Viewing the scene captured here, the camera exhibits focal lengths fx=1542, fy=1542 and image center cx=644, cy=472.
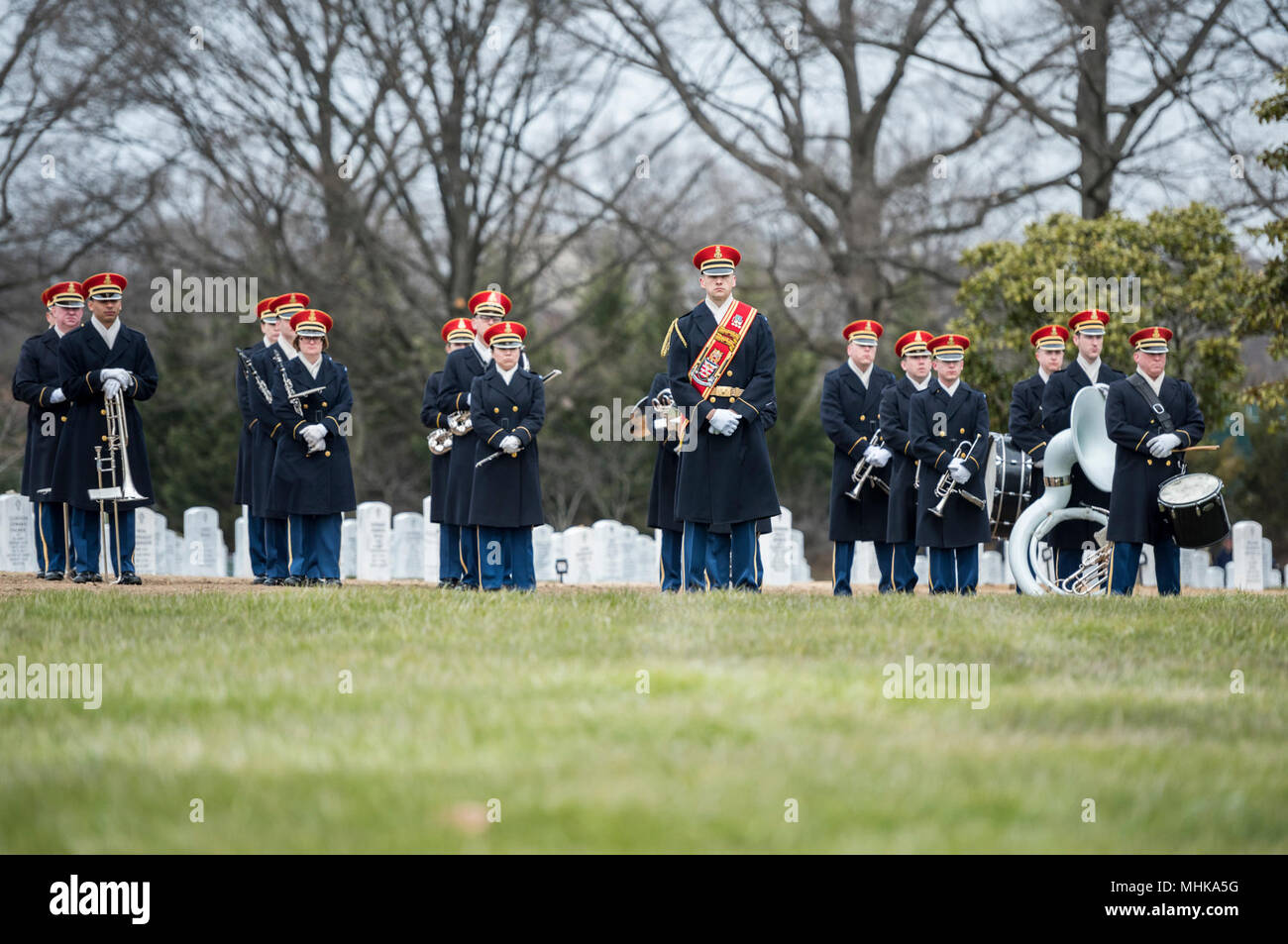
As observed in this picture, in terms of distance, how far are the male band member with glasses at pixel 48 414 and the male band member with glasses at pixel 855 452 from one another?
6052 millimetres

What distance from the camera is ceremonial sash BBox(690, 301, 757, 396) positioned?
33.5ft

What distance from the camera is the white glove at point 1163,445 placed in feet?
36.6

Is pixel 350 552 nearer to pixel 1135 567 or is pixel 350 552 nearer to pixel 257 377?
pixel 257 377

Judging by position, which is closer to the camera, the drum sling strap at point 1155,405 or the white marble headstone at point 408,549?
the drum sling strap at point 1155,405

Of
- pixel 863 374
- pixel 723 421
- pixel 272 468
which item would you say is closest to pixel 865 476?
pixel 863 374

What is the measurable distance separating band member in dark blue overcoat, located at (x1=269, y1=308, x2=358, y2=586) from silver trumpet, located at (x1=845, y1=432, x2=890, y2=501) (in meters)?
4.00

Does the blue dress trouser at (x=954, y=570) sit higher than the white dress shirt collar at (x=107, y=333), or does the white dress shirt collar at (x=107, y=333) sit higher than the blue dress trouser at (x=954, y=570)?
the white dress shirt collar at (x=107, y=333)

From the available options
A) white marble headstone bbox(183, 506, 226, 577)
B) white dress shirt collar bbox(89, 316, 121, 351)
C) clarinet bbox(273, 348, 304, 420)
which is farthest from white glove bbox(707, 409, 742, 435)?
white marble headstone bbox(183, 506, 226, 577)

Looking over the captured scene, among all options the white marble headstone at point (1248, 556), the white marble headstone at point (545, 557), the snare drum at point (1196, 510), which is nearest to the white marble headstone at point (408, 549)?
the white marble headstone at point (545, 557)

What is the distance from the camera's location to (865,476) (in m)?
12.4

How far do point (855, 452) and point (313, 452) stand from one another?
4313 millimetres

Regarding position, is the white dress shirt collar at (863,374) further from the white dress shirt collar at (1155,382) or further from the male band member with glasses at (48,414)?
the male band member with glasses at (48,414)

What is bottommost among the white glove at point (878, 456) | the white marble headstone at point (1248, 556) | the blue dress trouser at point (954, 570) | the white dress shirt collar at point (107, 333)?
the white marble headstone at point (1248, 556)

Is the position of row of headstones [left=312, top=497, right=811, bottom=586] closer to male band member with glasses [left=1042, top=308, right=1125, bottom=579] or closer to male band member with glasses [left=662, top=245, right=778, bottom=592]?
male band member with glasses [left=1042, top=308, right=1125, bottom=579]
